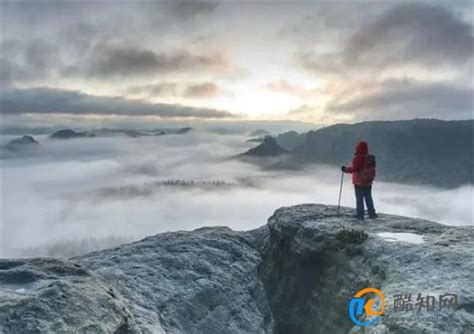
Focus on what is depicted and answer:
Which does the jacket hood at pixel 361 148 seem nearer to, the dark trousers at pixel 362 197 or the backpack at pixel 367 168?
the backpack at pixel 367 168

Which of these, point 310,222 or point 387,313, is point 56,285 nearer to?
point 387,313

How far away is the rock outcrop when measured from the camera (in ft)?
47.1

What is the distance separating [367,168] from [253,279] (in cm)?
958

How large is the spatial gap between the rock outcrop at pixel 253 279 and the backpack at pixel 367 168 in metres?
2.68

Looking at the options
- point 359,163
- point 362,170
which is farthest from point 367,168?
point 359,163

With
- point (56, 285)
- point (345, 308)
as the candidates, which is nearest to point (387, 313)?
point (345, 308)

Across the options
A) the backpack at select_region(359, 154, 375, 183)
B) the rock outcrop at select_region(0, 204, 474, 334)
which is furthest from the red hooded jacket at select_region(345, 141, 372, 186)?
the rock outcrop at select_region(0, 204, 474, 334)

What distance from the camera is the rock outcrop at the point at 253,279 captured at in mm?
14367

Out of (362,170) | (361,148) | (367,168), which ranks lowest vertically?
(362,170)

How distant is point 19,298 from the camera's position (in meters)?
13.2

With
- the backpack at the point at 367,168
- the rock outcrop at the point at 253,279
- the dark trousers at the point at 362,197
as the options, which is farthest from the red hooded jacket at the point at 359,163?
the rock outcrop at the point at 253,279

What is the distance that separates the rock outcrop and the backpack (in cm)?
268

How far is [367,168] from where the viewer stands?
2541 centimetres

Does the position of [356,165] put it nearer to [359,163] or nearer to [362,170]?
[359,163]
